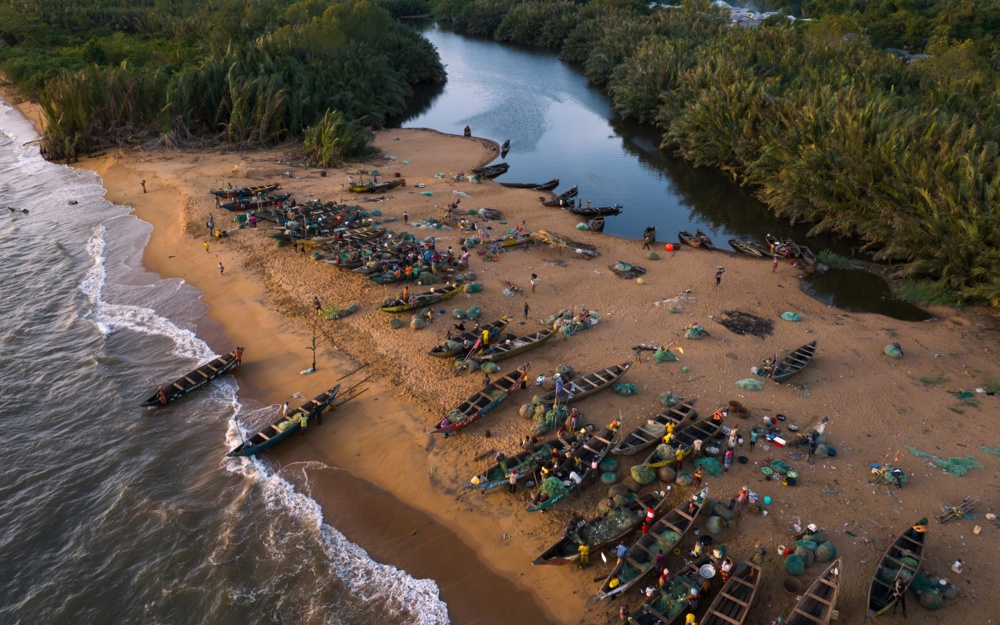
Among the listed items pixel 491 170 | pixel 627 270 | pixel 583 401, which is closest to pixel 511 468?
pixel 583 401

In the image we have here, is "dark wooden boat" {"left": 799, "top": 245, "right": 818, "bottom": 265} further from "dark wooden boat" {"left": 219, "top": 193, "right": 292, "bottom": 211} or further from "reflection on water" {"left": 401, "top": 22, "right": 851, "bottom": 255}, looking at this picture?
"dark wooden boat" {"left": 219, "top": 193, "right": 292, "bottom": 211}

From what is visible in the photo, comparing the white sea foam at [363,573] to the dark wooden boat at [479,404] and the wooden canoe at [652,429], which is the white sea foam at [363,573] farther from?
the wooden canoe at [652,429]

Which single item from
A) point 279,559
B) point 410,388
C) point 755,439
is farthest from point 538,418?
point 279,559

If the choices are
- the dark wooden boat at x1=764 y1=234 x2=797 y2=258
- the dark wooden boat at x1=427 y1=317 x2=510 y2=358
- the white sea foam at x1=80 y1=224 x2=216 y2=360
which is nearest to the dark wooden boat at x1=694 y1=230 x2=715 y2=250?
the dark wooden boat at x1=764 y1=234 x2=797 y2=258

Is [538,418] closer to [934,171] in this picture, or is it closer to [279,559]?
[279,559]

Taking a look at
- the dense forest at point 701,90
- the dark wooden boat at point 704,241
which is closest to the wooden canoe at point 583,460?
the dark wooden boat at point 704,241
